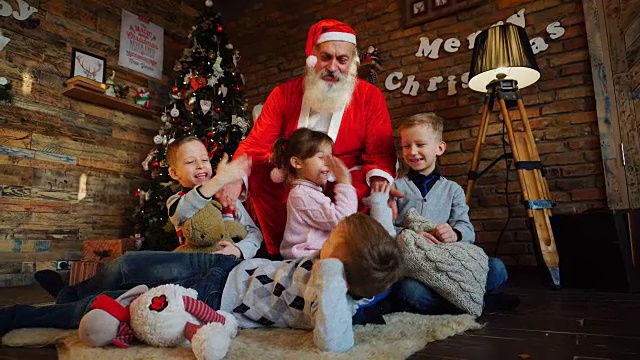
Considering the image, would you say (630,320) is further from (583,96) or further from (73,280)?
(73,280)

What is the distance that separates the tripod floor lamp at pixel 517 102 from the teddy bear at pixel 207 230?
1.44 m

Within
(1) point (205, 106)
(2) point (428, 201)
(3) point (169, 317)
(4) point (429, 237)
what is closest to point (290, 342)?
(3) point (169, 317)

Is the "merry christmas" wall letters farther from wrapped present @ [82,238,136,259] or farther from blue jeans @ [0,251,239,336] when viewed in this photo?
blue jeans @ [0,251,239,336]

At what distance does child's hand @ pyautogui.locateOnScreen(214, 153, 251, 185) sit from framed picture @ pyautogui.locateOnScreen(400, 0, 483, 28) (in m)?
2.33

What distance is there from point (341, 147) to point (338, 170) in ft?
1.48

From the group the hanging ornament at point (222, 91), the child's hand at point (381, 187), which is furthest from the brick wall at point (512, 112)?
the child's hand at point (381, 187)

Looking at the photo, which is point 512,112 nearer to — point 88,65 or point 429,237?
point 429,237

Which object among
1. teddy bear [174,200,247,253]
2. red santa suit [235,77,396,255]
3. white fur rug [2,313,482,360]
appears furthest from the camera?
red santa suit [235,77,396,255]

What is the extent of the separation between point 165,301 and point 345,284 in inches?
17.3

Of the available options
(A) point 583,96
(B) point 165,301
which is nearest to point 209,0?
(A) point 583,96

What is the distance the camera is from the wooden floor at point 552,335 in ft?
3.35

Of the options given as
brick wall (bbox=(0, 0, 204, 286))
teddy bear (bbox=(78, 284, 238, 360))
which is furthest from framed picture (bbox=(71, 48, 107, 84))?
teddy bear (bbox=(78, 284, 238, 360))

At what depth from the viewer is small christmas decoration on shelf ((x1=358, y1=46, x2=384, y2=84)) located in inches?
144

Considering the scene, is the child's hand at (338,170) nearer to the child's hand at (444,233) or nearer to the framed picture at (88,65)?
the child's hand at (444,233)
